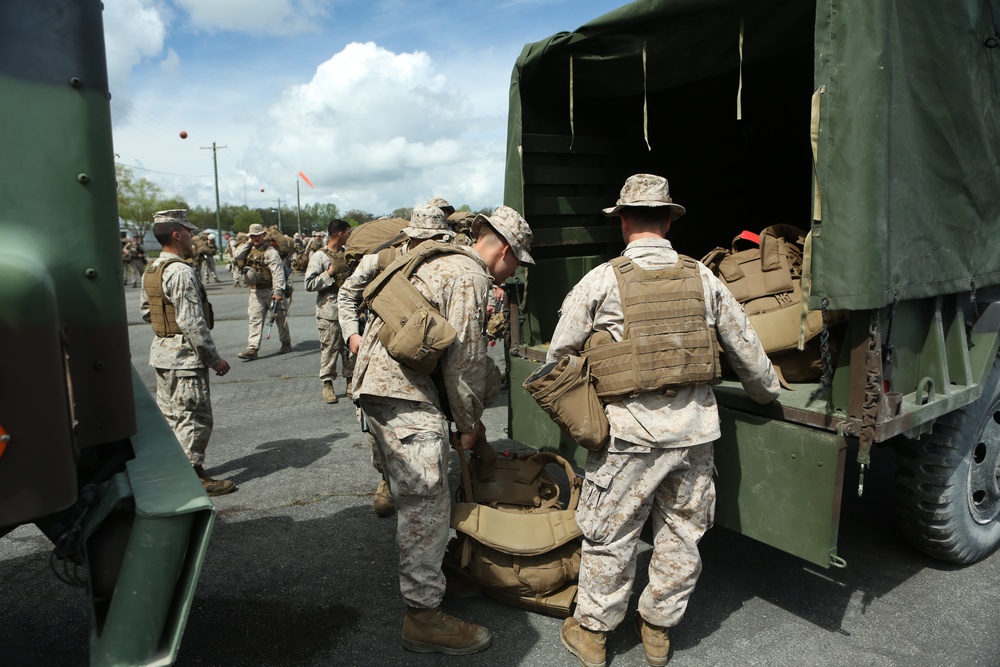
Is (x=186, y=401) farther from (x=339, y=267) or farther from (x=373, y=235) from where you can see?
(x=339, y=267)

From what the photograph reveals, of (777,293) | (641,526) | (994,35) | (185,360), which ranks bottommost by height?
(641,526)

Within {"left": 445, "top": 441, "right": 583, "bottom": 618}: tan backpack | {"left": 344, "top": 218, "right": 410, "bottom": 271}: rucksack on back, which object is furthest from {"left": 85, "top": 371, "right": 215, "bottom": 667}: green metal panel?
{"left": 344, "top": 218, "right": 410, "bottom": 271}: rucksack on back

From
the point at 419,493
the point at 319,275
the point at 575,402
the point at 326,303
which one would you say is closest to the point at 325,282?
the point at 319,275

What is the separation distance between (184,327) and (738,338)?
10.4 ft

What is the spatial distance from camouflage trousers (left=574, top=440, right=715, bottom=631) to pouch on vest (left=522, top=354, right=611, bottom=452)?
94 millimetres

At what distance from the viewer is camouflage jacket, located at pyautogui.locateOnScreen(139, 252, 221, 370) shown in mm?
4230

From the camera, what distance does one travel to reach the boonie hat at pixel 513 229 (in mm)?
2904

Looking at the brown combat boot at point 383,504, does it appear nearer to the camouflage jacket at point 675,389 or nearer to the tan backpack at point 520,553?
the tan backpack at point 520,553

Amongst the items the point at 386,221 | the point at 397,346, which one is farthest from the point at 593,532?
the point at 386,221

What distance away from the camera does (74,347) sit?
1518mm

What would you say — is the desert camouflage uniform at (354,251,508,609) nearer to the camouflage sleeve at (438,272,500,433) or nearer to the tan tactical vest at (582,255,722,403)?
the camouflage sleeve at (438,272,500,433)

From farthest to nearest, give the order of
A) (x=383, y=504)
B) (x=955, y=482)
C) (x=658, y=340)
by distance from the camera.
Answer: (x=383, y=504) → (x=955, y=482) → (x=658, y=340)

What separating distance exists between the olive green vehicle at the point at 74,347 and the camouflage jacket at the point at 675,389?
1.48 m

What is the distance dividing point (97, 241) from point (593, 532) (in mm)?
1891
